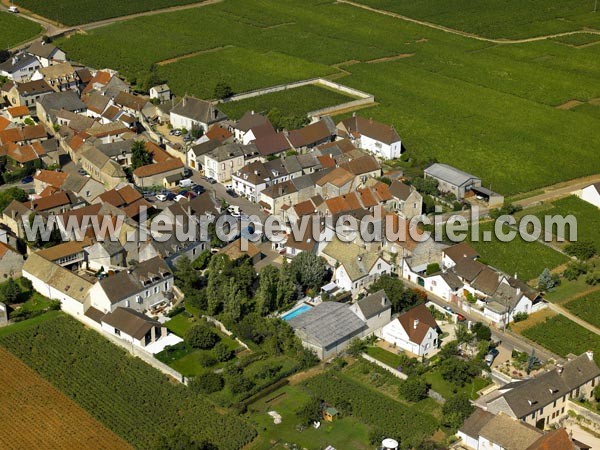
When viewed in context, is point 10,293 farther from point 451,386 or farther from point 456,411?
point 456,411

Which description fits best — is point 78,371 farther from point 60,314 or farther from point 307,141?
point 307,141

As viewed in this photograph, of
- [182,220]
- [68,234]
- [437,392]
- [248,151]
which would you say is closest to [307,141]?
[248,151]

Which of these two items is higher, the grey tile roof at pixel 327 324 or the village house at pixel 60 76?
the village house at pixel 60 76

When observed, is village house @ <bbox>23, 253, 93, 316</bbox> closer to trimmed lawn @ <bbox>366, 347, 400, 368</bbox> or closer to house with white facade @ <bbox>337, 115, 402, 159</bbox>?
trimmed lawn @ <bbox>366, 347, 400, 368</bbox>

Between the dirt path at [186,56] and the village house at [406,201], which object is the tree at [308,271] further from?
the dirt path at [186,56]

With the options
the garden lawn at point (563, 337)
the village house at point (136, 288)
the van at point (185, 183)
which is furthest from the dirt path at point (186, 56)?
the garden lawn at point (563, 337)

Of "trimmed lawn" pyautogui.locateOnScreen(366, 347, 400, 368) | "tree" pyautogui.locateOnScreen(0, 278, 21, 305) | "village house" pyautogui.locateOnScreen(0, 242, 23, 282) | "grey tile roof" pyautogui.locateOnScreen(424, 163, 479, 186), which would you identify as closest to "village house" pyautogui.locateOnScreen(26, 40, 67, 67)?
"village house" pyautogui.locateOnScreen(0, 242, 23, 282)
